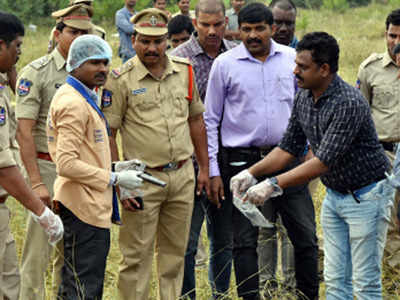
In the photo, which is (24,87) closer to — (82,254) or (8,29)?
(8,29)

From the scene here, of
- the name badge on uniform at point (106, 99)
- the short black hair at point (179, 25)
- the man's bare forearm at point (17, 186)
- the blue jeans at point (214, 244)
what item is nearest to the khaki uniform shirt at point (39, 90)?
the name badge on uniform at point (106, 99)

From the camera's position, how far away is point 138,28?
13.8 feet

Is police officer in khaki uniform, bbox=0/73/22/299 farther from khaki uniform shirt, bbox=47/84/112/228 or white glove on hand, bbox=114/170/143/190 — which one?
→ white glove on hand, bbox=114/170/143/190

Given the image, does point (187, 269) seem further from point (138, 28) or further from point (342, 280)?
point (138, 28)

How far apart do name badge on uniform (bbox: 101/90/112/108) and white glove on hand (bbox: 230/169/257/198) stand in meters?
0.89

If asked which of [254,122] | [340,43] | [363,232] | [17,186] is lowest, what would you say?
[340,43]

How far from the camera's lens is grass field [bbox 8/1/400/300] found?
15.8ft

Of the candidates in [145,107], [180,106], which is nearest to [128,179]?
[145,107]

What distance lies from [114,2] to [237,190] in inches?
761

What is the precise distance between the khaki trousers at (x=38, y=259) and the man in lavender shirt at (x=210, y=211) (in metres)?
0.85

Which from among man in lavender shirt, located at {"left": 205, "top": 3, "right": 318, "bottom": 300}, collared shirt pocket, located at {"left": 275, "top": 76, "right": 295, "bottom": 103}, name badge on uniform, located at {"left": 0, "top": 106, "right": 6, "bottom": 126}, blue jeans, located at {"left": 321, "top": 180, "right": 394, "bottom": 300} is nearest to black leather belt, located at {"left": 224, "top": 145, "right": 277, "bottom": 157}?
man in lavender shirt, located at {"left": 205, "top": 3, "right": 318, "bottom": 300}

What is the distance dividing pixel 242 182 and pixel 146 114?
0.73 m

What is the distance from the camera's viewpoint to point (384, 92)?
4957mm

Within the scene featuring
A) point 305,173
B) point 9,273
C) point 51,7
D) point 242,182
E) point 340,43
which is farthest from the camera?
point 51,7
